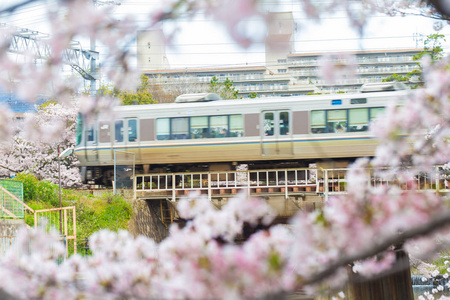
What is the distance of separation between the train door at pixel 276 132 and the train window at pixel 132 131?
374 cm

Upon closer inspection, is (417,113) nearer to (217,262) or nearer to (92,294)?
(217,262)

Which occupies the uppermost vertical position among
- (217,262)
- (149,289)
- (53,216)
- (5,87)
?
(5,87)

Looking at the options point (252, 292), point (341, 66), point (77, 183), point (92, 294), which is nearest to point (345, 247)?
point (252, 292)

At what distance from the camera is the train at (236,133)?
14.8m

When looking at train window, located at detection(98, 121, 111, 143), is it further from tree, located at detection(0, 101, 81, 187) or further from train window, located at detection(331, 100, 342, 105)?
tree, located at detection(0, 101, 81, 187)

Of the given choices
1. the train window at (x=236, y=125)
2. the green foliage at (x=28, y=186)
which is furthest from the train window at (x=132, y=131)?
the green foliage at (x=28, y=186)

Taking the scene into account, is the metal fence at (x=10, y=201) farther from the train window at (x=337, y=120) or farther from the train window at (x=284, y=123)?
the train window at (x=337, y=120)

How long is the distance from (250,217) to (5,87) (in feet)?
7.41

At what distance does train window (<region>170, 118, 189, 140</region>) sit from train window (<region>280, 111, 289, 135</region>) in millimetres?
2709

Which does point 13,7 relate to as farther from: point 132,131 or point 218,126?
point 132,131

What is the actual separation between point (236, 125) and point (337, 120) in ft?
9.19

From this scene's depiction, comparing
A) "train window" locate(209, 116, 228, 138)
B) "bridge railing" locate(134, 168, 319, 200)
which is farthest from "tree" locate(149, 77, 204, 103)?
"train window" locate(209, 116, 228, 138)

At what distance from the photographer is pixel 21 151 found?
87.4 feet

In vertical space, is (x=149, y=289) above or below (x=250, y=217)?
below
